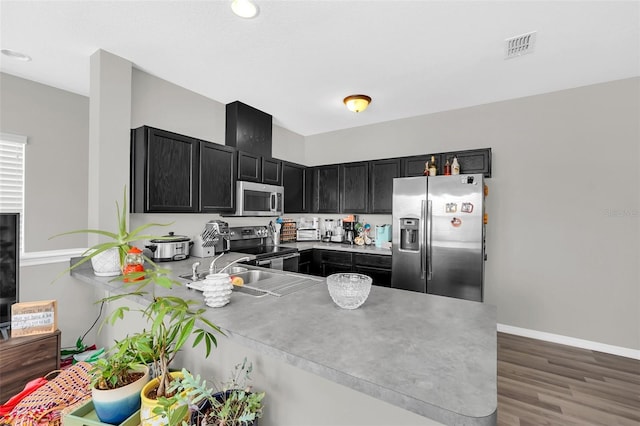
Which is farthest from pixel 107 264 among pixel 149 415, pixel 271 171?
pixel 271 171

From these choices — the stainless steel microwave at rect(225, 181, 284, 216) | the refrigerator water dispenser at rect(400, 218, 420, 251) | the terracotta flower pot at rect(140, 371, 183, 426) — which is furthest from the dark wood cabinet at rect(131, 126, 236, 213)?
the refrigerator water dispenser at rect(400, 218, 420, 251)

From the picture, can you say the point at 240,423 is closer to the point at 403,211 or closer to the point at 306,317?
the point at 306,317

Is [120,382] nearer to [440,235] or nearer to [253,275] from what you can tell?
[253,275]

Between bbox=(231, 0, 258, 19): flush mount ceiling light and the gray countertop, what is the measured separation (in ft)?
6.08

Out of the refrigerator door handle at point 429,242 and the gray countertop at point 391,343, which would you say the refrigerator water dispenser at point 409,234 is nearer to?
the refrigerator door handle at point 429,242

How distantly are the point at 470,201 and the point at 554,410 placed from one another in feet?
5.99

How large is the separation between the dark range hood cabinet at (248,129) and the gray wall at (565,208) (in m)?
2.55

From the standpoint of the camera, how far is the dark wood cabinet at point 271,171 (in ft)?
12.0

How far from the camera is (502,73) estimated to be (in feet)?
8.95

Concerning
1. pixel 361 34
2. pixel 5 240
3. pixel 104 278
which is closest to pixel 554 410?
pixel 361 34

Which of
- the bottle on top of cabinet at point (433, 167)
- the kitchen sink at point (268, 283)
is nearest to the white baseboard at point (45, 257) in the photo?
the kitchen sink at point (268, 283)

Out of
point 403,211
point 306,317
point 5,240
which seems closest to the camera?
point 306,317

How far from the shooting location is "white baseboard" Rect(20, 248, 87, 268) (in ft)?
6.57

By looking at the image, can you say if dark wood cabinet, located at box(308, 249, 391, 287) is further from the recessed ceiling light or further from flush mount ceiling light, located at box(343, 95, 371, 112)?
the recessed ceiling light
